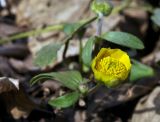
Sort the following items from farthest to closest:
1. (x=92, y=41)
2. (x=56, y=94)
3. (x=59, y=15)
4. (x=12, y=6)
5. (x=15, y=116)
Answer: (x=12, y=6)
(x=59, y=15)
(x=56, y=94)
(x=15, y=116)
(x=92, y=41)

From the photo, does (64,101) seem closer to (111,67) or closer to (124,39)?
(111,67)

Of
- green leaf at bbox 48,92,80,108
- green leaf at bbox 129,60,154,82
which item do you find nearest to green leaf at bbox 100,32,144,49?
green leaf at bbox 129,60,154,82

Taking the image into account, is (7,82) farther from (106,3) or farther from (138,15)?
(138,15)

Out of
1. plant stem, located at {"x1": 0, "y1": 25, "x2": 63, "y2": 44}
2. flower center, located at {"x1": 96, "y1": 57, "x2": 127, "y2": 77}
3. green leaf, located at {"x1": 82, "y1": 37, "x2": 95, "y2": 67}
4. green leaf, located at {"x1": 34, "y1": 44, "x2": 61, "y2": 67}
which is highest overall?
flower center, located at {"x1": 96, "y1": 57, "x2": 127, "y2": 77}

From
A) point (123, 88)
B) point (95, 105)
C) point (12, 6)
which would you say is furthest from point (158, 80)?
point (12, 6)

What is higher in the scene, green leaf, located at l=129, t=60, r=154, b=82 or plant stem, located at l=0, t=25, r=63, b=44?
green leaf, located at l=129, t=60, r=154, b=82

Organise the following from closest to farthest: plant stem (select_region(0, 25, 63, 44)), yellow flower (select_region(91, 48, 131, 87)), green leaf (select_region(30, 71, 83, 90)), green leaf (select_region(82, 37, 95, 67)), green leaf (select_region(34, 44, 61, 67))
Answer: yellow flower (select_region(91, 48, 131, 87)) → green leaf (select_region(30, 71, 83, 90)) → green leaf (select_region(82, 37, 95, 67)) → green leaf (select_region(34, 44, 61, 67)) → plant stem (select_region(0, 25, 63, 44))

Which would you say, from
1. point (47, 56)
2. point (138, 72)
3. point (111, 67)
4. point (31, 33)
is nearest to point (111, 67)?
point (111, 67)

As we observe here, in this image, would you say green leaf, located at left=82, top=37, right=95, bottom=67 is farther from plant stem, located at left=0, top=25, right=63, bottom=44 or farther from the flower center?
plant stem, located at left=0, top=25, right=63, bottom=44

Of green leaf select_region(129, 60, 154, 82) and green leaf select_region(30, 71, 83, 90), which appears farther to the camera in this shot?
green leaf select_region(129, 60, 154, 82)
